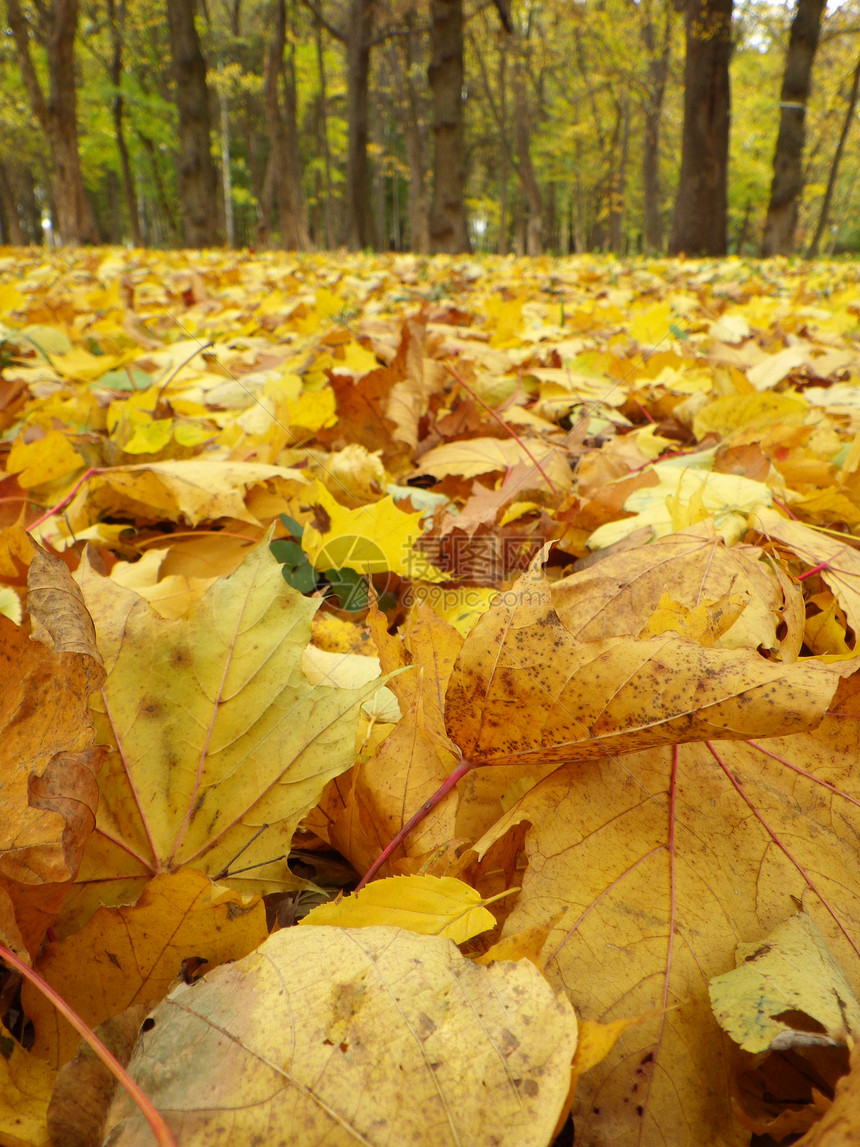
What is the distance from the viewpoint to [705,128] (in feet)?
32.6

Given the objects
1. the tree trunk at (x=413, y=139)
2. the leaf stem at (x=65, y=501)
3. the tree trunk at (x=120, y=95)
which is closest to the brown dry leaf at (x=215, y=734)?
the leaf stem at (x=65, y=501)

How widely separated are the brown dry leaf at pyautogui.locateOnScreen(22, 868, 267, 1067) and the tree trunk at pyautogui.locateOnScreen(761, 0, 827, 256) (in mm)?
13202

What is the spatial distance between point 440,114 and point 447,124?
162 mm

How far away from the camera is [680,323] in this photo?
3002mm

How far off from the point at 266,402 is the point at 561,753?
3.92 ft

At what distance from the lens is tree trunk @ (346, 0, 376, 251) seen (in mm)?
12820

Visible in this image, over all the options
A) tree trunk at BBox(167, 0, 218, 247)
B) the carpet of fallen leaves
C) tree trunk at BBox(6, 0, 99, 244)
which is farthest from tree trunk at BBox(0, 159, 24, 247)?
the carpet of fallen leaves

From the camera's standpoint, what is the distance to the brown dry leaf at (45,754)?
1.55 ft

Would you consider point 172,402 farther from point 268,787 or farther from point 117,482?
point 268,787

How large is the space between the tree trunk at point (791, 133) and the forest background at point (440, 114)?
1.2 inches

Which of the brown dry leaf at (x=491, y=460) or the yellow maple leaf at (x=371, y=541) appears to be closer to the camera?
the yellow maple leaf at (x=371, y=541)

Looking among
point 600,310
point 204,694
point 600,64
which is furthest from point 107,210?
point 204,694

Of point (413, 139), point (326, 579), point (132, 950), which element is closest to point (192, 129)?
point (413, 139)

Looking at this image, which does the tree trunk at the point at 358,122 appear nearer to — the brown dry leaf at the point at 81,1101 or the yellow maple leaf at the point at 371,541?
the yellow maple leaf at the point at 371,541
